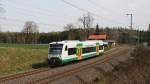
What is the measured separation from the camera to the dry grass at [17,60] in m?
26.8

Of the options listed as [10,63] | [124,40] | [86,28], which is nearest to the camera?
[10,63]

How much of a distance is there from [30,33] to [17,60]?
8517cm

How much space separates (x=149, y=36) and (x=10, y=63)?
311ft

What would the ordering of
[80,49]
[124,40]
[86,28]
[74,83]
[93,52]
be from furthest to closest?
[124,40] → [86,28] → [93,52] → [80,49] → [74,83]

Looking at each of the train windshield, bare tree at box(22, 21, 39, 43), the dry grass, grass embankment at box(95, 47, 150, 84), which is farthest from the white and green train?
bare tree at box(22, 21, 39, 43)

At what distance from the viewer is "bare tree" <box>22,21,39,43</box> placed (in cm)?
10912

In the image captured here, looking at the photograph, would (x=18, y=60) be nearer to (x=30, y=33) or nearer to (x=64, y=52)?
(x=64, y=52)

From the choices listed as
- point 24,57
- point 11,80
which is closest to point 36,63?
point 24,57

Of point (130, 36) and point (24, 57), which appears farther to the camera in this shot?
point (130, 36)

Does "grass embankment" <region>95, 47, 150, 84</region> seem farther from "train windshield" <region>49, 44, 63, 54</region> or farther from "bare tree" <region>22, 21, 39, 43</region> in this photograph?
"bare tree" <region>22, 21, 39, 43</region>

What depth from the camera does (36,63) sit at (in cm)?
3170

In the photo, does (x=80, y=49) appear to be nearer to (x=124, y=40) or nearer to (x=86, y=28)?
(x=86, y=28)

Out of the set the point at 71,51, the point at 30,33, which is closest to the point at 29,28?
the point at 30,33

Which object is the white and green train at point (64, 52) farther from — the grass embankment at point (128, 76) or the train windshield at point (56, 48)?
the grass embankment at point (128, 76)
